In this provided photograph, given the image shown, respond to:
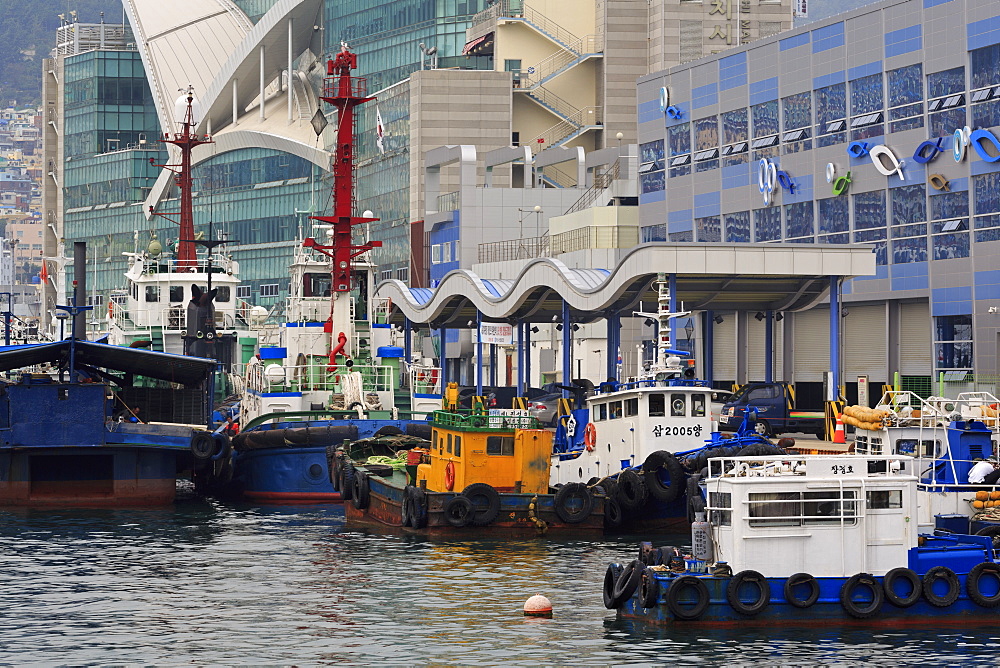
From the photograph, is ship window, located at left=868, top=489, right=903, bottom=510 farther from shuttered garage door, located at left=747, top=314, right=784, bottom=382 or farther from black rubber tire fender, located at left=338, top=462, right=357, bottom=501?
shuttered garage door, located at left=747, top=314, right=784, bottom=382

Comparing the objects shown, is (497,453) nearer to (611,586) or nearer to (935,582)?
(611,586)

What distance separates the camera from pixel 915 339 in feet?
226

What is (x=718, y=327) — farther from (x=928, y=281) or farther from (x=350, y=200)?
(x=350, y=200)

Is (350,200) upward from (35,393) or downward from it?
upward

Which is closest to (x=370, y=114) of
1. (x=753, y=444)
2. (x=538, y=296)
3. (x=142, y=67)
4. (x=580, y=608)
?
(x=142, y=67)

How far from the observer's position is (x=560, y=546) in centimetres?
4162

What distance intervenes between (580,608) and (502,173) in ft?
296

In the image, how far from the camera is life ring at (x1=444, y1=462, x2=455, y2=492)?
44469 millimetres

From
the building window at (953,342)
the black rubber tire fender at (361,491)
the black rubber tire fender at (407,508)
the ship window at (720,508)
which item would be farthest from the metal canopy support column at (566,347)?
the ship window at (720,508)

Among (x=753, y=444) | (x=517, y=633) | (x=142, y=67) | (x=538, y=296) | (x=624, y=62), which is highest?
(x=142, y=67)

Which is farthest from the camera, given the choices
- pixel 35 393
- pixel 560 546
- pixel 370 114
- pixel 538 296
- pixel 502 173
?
pixel 370 114

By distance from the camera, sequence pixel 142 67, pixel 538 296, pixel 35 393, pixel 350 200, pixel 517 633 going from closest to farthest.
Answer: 1. pixel 517 633
2. pixel 35 393
3. pixel 350 200
4. pixel 538 296
5. pixel 142 67

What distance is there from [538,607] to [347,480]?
746 inches

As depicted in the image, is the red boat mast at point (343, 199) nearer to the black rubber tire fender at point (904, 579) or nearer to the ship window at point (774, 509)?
the ship window at point (774, 509)
